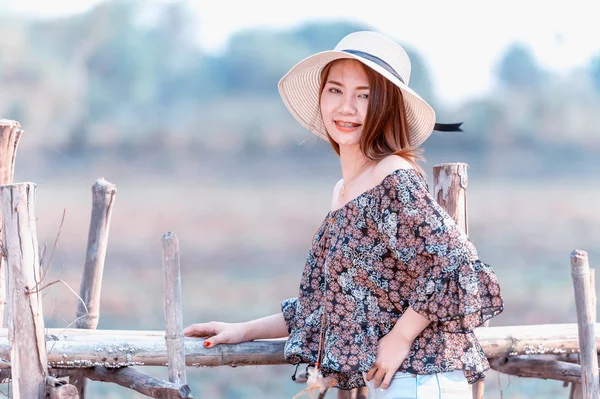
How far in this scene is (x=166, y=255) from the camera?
224cm

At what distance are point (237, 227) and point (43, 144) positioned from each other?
383 cm

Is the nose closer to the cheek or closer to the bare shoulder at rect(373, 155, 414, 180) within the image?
the cheek

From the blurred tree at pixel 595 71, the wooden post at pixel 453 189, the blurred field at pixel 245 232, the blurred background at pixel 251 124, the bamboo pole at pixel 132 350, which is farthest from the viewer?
the blurred tree at pixel 595 71

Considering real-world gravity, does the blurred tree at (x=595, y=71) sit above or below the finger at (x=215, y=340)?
above

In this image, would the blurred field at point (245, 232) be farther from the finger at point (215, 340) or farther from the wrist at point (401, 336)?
the wrist at point (401, 336)

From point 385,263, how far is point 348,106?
0.42m

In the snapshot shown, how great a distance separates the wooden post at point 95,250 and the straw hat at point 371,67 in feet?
2.62

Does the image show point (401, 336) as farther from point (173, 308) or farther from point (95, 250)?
point (95, 250)

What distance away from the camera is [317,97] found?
8.40ft

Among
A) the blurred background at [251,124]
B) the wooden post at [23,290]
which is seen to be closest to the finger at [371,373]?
the wooden post at [23,290]

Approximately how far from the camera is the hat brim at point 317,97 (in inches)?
88.0

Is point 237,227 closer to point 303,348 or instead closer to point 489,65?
point 489,65

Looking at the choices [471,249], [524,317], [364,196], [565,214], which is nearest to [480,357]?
[471,249]

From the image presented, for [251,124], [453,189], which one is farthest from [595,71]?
[453,189]
